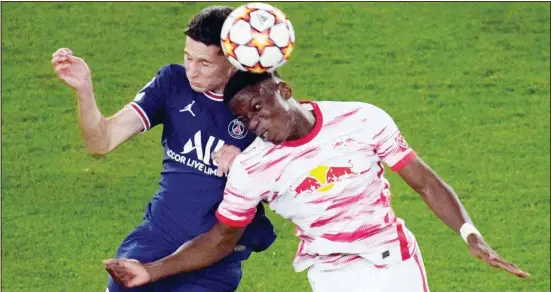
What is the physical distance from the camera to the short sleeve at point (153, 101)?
659cm

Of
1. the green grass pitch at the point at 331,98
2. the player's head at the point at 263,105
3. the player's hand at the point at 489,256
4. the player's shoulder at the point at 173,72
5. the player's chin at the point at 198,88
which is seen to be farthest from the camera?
the green grass pitch at the point at 331,98

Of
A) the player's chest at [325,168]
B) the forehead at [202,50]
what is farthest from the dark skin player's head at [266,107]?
the forehead at [202,50]

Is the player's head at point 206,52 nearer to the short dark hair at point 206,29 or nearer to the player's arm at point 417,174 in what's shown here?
the short dark hair at point 206,29

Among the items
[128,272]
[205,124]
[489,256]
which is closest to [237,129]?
[205,124]

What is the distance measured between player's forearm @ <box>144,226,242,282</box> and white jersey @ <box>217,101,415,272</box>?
0.16 m

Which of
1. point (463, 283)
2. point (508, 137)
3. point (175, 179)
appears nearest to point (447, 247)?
point (463, 283)

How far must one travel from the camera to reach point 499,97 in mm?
11102

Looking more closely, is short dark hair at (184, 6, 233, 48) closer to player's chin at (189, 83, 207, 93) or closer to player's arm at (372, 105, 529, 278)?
player's chin at (189, 83, 207, 93)

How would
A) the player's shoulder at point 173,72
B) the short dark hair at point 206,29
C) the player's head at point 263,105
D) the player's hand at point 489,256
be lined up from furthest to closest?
the player's shoulder at point 173,72 < the short dark hair at point 206,29 < the player's head at point 263,105 < the player's hand at point 489,256

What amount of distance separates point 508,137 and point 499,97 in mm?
559

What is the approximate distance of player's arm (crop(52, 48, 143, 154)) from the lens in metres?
6.24

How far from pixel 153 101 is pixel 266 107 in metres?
0.82

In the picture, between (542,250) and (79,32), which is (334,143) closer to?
(542,250)

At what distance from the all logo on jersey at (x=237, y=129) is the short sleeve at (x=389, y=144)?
2.27 feet
